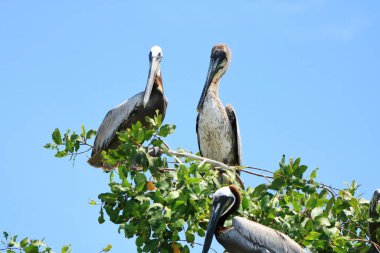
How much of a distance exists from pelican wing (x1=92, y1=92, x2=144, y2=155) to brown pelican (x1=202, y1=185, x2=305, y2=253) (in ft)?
8.31

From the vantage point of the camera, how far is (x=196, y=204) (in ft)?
19.8

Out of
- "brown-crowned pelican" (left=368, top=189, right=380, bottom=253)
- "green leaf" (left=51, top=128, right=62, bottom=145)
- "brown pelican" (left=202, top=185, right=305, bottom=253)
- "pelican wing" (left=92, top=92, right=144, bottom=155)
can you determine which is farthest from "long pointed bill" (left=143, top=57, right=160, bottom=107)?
"brown-crowned pelican" (left=368, top=189, right=380, bottom=253)

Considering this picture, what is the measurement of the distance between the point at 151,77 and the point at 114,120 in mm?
622

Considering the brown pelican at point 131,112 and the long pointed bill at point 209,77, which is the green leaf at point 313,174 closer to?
the long pointed bill at point 209,77

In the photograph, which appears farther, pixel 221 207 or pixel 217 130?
pixel 217 130

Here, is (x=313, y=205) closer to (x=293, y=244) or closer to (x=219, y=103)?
(x=293, y=244)

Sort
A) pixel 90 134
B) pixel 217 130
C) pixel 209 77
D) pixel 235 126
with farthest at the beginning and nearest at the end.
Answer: pixel 209 77 < pixel 235 126 < pixel 217 130 < pixel 90 134

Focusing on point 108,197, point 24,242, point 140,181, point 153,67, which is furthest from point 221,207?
point 153,67

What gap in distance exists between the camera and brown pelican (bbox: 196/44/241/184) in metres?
8.36

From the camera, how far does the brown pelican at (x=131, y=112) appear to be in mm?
8883

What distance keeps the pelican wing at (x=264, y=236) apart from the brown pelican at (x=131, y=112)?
2746 millimetres

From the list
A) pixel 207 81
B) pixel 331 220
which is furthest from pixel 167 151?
pixel 207 81

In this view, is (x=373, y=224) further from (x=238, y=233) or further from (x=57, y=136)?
(x=57, y=136)

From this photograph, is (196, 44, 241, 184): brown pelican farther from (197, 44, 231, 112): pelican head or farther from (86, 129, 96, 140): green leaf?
(86, 129, 96, 140): green leaf
